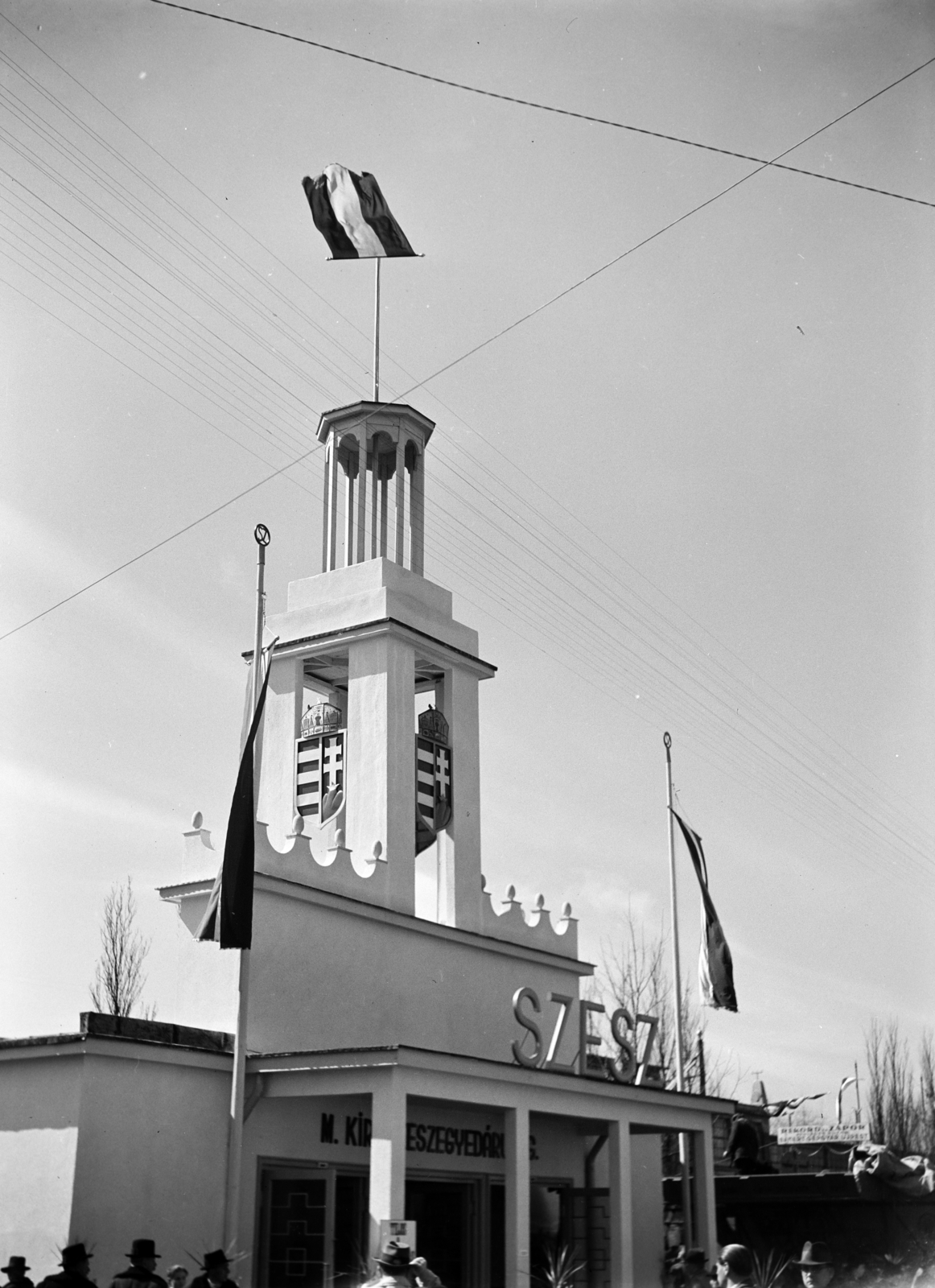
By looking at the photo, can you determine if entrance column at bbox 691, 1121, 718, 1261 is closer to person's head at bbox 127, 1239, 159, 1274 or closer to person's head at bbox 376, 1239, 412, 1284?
person's head at bbox 127, 1239, 159, 1274

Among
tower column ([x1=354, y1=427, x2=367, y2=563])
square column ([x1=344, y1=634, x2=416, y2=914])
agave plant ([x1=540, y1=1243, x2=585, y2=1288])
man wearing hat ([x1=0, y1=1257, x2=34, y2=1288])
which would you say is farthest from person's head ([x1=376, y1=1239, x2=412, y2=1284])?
tower column ([x1=354, y1=427, x2=367, y2=563])

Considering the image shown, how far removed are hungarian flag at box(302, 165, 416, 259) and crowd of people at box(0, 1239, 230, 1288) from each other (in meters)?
14.8

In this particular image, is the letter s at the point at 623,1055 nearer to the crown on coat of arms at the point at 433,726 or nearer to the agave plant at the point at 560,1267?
the agave plant at the point at 560,1267

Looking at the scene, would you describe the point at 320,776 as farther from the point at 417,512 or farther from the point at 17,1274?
the point at 17,1274

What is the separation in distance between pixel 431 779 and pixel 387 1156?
29.1 feet

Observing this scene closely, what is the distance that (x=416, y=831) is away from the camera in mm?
25156

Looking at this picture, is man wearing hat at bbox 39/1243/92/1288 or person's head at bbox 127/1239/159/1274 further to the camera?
person's head at bbox 127/1239/159/1274

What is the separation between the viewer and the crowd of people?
1398 cm

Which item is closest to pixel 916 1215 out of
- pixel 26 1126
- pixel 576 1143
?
pixel 576 1143

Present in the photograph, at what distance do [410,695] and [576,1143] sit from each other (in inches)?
336

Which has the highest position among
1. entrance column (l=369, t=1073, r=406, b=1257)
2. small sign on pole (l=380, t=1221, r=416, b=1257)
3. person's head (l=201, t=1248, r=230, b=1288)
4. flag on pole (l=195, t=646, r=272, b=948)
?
flag on pole (l=195, t=646, r=272, b=948)

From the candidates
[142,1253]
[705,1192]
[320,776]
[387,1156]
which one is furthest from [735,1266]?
[320,776]

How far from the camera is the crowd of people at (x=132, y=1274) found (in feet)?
45.9

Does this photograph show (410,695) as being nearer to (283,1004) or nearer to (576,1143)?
(283,1004)
